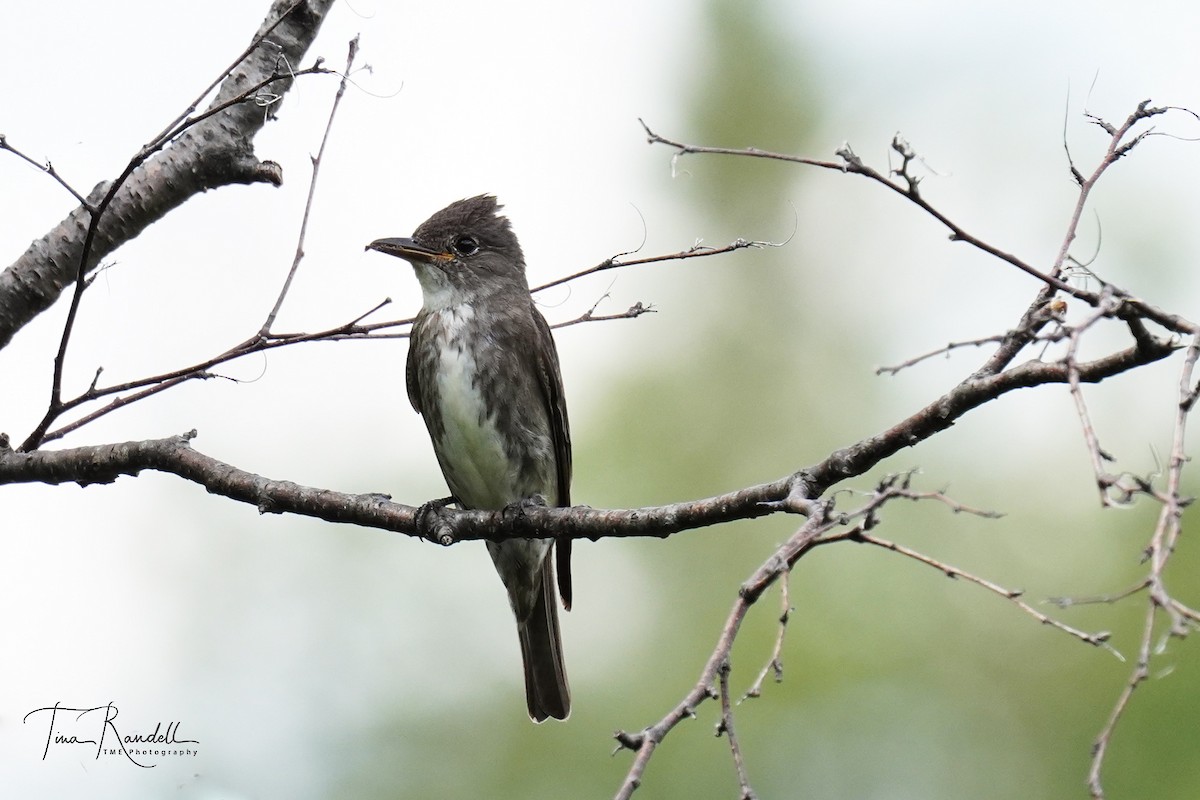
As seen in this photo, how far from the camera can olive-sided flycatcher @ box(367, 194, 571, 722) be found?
5.67 meters

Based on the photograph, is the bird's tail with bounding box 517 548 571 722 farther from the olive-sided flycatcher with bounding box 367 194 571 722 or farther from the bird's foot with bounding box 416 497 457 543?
the bird's foot with bounding box 416 497 457 543

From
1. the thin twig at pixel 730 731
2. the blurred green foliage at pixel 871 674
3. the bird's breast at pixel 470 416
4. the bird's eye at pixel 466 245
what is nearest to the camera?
the thin twig at pixel 730 731

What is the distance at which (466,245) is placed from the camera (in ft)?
20.7

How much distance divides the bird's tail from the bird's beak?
1486mm

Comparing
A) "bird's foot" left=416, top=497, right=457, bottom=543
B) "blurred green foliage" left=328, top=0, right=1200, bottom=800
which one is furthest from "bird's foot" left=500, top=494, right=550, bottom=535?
"blurred green foliage" left=328, top=0, right=1200, bottom=800

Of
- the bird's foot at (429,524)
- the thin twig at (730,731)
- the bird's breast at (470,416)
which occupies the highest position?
the bird's breast at (470,416)

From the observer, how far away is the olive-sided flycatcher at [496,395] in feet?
18.6

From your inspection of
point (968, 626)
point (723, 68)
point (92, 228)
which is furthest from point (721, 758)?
point (723, 68)

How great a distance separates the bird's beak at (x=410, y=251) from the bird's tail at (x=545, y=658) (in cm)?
149

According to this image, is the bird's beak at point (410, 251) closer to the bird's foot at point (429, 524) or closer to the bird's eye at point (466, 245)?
the bird's eye at point (466, 245)

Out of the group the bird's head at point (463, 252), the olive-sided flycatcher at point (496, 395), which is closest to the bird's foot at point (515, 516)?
the olive-sided flycatcher at point (496, 395)

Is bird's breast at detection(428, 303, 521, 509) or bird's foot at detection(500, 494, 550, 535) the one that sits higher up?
bird's breast at detection(428, 303, 521, 509)

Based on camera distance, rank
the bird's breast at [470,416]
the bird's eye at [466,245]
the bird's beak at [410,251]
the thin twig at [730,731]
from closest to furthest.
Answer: the thin twig at [730,731], the bird's breast at [470,416], the bird's beak at [410,251], the bird's eye at [466,245]

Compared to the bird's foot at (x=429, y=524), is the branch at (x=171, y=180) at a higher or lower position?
higher
